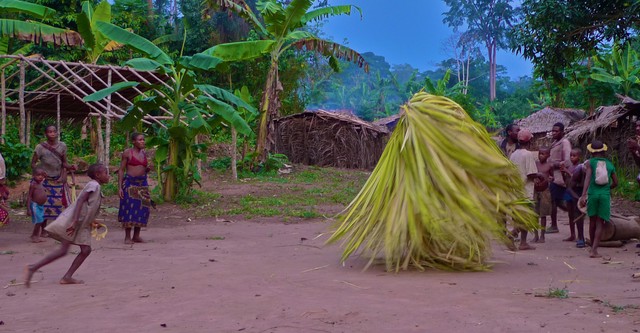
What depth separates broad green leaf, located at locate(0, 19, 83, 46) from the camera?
1424 centimetres

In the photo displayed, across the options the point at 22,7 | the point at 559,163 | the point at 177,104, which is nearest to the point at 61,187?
the point at 177,104

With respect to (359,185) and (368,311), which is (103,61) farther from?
(368,311)

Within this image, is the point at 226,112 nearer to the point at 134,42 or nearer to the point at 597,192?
the point at 134,42

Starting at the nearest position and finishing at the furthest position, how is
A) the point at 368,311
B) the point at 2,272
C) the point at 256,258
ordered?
the point at 368,311 < the point at 2,272 < the point at 256,258

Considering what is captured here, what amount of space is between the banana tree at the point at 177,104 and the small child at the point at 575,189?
5.38m

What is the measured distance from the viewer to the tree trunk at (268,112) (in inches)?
794

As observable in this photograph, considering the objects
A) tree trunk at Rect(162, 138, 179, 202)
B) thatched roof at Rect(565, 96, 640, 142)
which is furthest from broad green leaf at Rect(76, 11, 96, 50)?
thatched roof at Rect(565, 96, 640, 142)

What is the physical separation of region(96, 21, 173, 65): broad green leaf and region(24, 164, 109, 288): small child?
580 cm

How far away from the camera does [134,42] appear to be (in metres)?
11.7

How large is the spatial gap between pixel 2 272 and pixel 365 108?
133 ft

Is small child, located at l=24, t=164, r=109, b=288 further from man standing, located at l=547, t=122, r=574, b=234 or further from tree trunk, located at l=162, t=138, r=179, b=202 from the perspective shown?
tree trunk, located at l=162, t=138, r=179, b=202

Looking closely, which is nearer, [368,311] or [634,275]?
[368,311]

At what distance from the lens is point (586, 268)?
6.67m

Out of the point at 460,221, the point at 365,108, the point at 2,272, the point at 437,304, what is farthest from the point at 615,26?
the point at 365,108
